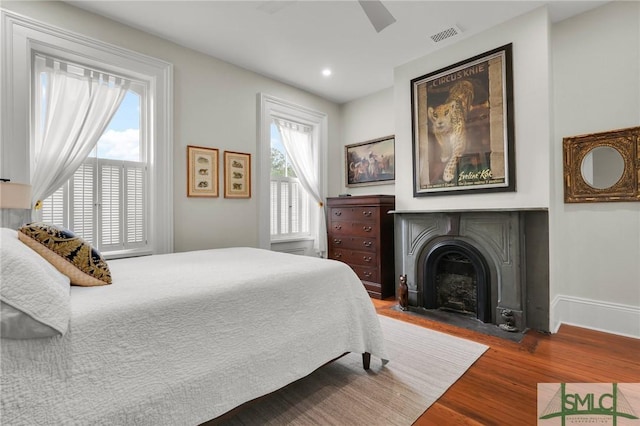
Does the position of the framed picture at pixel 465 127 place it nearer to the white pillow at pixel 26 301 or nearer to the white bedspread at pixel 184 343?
the white bedspread at pixel 184 343

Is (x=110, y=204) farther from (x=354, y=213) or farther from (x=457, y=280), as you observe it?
(x=457, y=280)

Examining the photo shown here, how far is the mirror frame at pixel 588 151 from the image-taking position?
8.23 feet

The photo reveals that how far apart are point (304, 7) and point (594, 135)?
2.84 m

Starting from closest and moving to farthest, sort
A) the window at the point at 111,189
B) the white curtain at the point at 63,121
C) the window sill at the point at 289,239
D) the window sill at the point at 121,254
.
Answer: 1. the white curtain at the point at 63,121
2. the window at the point at 111,189
3. the window sill at the point at 121,254
4. the window sill at the point at 289,239

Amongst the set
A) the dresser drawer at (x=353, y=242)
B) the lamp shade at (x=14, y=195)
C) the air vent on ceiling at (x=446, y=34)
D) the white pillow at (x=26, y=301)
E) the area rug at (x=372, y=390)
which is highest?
the air vent on ceiling at (x=446, y=34)

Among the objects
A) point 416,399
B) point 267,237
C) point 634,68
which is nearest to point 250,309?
point 416,399

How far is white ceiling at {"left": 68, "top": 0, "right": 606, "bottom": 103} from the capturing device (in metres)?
2.64

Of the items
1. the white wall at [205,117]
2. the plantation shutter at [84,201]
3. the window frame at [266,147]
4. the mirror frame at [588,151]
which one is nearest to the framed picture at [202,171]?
the white wall at [205,117]

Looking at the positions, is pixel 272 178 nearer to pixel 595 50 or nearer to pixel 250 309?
pixel 250 309

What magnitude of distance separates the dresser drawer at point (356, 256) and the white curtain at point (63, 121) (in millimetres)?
3061

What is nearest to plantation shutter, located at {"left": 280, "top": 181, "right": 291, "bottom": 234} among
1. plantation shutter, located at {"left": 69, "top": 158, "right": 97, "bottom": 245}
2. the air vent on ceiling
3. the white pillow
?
plantation shutter, located at {"left": 69, "top": 158, "right": 97, "bottom": 245}

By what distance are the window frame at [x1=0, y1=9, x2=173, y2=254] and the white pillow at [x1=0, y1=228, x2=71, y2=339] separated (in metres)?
1.97

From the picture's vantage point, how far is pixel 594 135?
2676 mm

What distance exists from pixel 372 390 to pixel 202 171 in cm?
278
